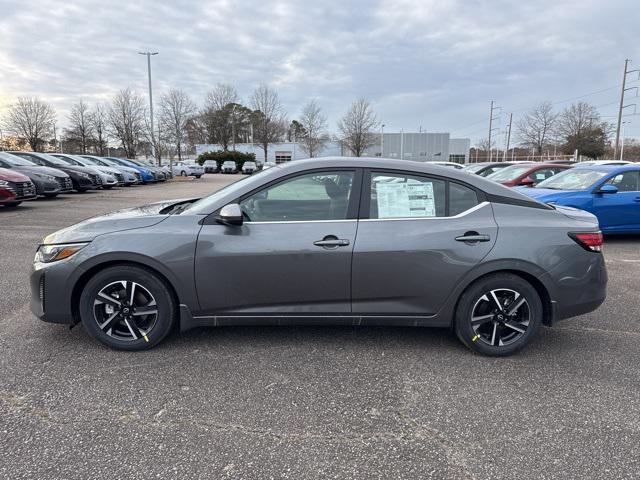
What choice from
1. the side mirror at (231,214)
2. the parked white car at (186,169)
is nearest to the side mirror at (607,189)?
the side mirror at (231,214)

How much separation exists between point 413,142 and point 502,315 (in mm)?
69225

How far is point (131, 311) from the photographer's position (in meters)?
3.34

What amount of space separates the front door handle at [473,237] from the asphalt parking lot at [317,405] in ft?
3.07

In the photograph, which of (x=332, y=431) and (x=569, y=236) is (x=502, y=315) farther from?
(x=332, y=431)

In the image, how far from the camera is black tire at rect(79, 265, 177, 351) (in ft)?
10.8

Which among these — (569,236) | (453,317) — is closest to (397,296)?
(453,317)

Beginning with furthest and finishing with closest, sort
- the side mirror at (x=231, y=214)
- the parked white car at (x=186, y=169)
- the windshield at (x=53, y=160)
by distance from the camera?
the parked white car at (x=186, y=169) < the windshield at (x=53, y=160) < the side mirror at (x=231, y=214)

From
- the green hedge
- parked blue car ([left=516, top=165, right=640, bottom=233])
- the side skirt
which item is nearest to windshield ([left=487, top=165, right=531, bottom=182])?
parked blue car ([left=516, top=165, right=640, bottom=233])

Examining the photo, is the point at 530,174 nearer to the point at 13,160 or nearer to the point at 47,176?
the point at 47,176

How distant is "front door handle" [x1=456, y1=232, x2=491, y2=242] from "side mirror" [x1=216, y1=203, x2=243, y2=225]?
1665 mm

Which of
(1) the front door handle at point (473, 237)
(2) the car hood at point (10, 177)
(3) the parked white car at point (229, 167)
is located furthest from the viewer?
(3) the parked white car at point (229, 167)

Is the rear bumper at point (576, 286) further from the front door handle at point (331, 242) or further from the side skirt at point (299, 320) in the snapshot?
the front door handle at point (331, 242)

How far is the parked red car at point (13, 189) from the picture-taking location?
10.8m

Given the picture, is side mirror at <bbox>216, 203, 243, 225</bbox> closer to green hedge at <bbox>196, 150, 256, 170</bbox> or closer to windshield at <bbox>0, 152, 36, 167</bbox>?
windshield at <bbox>0, 152, 36, 167</bbox>
